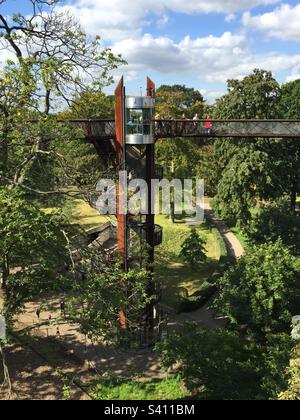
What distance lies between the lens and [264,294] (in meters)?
18.4

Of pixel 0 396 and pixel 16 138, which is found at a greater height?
pixel 16 138

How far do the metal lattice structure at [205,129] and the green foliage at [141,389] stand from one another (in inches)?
451

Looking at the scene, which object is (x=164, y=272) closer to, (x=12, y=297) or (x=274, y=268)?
(x=274, y=268)

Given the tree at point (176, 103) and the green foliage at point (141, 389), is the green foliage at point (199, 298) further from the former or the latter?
the tree at point (176, 103)

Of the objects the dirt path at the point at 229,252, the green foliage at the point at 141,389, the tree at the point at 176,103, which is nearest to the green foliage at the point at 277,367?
the green foliage at the point at 141,389

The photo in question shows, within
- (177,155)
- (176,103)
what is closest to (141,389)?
(177,155)

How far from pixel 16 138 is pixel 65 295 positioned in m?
13.7

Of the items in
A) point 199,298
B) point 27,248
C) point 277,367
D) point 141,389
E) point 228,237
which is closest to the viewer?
point 277,367

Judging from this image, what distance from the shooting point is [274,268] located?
1905 centimetres

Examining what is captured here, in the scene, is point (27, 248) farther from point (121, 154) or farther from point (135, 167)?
point (135, 167)

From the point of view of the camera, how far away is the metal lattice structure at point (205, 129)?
63.1 feet

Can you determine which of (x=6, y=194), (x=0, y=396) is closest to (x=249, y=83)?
(x=6, y=194)

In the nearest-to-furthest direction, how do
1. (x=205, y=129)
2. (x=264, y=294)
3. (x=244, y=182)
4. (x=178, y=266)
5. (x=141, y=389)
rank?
(x=141, y=389) → (x=264, y=294) → (x=205, y=129) → (x=244, y=182) → (x=178, y=266)

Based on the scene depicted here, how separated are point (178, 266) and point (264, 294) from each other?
13585 mm
